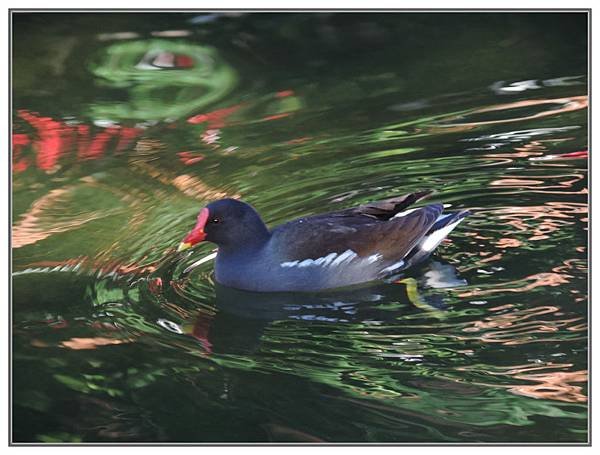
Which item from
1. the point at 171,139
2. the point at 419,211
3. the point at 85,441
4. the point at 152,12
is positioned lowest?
the point at 85,441

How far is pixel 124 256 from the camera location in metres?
8.02

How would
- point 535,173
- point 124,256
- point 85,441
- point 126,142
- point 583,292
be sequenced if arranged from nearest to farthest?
point 85,441, point 583,292, point 124,256, point 535,173, point 126,142

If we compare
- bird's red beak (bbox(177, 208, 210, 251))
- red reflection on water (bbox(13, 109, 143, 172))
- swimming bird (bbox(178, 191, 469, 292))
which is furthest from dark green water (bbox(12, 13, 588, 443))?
bird's red beak (bbox(177, 208, 210, 251))

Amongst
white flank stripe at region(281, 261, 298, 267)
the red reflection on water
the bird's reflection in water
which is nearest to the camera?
the bird's reflection in water

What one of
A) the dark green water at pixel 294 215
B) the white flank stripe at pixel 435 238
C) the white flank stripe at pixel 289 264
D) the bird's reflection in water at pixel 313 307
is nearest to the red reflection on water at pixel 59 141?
the dark green water at pixel 294 215

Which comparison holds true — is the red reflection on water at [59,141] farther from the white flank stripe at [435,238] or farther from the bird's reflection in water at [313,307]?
the white flank stripe at [435,238]

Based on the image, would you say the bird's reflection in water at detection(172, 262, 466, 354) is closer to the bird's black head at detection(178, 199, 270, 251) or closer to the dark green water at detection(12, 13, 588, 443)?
the dark green water at detection(12, 13, 588, 443)

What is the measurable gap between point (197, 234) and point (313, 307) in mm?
886

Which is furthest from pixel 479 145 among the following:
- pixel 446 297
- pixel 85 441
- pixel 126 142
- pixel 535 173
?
pixel 85 441

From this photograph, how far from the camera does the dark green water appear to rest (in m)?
6.24

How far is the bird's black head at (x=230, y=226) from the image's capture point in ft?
25.3

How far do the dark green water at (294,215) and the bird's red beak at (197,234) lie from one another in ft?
0.90

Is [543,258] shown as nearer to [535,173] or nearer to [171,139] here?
[535,173]

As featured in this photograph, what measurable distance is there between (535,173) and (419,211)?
1.06m
